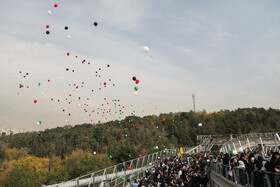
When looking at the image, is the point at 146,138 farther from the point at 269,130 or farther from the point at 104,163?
the point at 269,130

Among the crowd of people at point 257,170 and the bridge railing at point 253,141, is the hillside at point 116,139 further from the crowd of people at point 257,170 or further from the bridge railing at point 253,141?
the crowd of people at point 257,170

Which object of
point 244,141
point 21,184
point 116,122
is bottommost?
point 21,184

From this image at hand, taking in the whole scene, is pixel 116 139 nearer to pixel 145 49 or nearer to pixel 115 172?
pixel 115 172

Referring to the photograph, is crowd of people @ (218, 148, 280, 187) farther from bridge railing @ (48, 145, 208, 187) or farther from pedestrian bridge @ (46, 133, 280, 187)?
bridge railing @ (48, 145, 208, 187)

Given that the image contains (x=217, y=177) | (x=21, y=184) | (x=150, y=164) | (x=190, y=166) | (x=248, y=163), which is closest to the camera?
(x=248, y=163)

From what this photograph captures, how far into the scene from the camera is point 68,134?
93.1 m

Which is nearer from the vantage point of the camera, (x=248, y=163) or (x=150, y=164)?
(x=248, y=163)

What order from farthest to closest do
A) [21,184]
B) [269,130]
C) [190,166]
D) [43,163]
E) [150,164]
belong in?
1. [269,130]
2. [43,163]
3. [21,184]
4. [150,164]
5. [190,166]

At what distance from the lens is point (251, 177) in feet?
28.4

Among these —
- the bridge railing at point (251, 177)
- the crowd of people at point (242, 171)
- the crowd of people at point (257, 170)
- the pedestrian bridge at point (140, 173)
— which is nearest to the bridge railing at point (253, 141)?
the pedestrian bridge at point (140, 173)

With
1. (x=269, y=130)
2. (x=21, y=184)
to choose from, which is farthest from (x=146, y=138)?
(x=269, y=130)

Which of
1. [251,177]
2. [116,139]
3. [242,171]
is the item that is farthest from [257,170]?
[116,139]

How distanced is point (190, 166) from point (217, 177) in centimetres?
452

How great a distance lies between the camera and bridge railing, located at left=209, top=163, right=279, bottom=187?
718 centimetres
